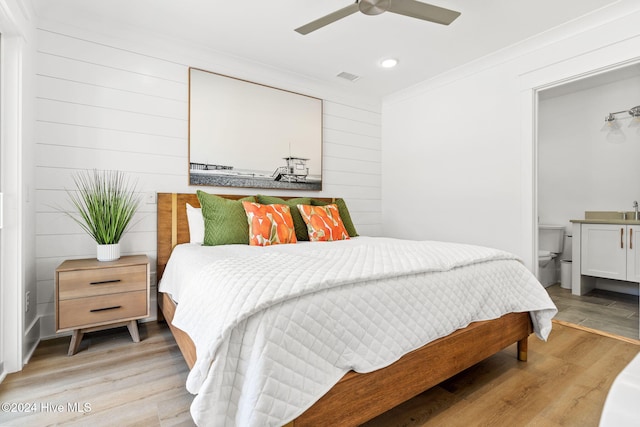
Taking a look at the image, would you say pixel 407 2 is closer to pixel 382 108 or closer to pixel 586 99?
pixel 382 108

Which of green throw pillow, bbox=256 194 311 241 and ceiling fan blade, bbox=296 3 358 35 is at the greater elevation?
ceiling fan blade, bbox=296 3 358 35

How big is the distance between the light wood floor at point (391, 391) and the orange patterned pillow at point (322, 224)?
1396 millimetres

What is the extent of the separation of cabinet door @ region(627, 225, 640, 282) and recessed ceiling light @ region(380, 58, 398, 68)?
300cm

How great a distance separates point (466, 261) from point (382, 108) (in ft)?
9.94

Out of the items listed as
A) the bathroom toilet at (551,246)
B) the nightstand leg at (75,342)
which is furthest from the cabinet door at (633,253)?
the nightstand leg at (75,342)

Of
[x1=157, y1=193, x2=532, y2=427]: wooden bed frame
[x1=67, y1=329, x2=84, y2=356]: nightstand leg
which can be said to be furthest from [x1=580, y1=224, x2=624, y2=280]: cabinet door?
[x1=67, y1=329, x2=84, y2=356]: nightstand leg

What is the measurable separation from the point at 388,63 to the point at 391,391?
2.97 meters

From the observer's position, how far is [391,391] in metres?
1.36

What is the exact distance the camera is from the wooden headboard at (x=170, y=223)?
2703mm

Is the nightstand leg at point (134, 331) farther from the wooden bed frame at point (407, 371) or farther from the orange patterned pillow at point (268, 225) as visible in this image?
the orange patterned pillow at point (268, 225)

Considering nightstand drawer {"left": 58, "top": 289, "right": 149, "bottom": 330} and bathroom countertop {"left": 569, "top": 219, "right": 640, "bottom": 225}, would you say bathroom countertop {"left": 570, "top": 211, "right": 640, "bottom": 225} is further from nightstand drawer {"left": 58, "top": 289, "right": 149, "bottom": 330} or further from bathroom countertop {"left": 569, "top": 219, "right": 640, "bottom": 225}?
nightstand drawer {"left": 58, "top": 289, "right": 149, "bottom": 330}

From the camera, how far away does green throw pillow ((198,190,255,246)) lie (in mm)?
2531

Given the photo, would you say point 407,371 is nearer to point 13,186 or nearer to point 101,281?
point 101,281

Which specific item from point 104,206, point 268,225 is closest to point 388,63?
point 268,225
